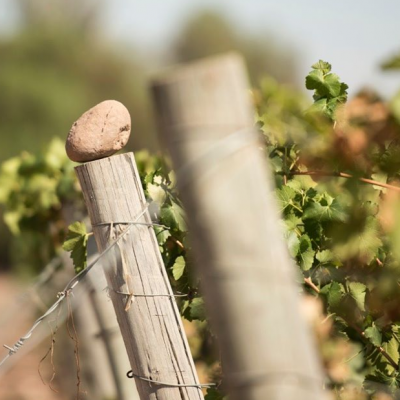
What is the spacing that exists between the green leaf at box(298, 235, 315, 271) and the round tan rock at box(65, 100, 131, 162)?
22.9 inches

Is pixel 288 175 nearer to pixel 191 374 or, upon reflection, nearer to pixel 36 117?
pixel 191 374

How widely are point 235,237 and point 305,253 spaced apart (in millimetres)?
1054

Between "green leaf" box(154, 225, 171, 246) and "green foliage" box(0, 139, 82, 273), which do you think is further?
"green foliage" box(0, 139, 82, 273)

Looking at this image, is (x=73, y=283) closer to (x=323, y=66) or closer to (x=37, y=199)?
(x=323, y=66)

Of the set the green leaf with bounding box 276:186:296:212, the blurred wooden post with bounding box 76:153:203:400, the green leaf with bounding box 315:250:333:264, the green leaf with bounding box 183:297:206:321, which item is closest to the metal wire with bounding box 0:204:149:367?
the blurred wooden post with bounding box 76:153:203:400

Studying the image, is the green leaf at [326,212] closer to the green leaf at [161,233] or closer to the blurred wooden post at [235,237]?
the green leaf at [161,233]

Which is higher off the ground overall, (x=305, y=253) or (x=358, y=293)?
(x=305, y=253)

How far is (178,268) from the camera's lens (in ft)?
7.25

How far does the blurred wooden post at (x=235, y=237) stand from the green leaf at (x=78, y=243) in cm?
118

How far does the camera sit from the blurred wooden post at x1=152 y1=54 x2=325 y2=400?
3.58ft

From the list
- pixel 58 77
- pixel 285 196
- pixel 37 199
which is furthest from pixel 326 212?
pixel 58 77

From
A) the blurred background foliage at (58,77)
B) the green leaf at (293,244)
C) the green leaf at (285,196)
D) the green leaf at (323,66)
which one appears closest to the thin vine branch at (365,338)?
the green leaf at (293,244)

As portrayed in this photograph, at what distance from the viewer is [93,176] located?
1855 millimetres

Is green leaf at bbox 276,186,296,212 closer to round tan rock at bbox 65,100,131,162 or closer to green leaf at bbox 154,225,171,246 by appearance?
green leaf at bbox 154,225,171,246
